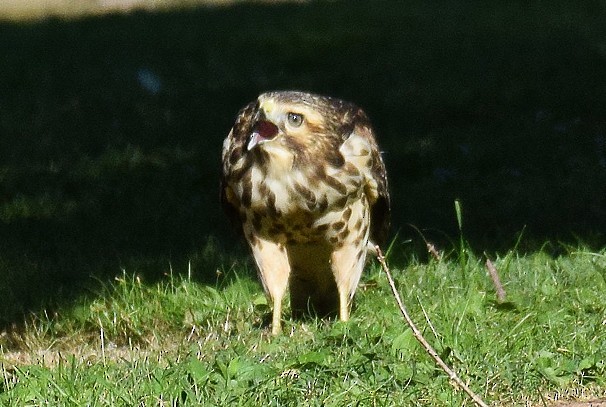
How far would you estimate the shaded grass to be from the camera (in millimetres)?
4781

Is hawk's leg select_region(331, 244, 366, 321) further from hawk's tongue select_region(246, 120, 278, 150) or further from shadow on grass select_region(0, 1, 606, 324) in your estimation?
shadow on grass select_region(0, 1, 606, 324)

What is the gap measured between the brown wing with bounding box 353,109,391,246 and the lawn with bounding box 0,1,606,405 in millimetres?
315

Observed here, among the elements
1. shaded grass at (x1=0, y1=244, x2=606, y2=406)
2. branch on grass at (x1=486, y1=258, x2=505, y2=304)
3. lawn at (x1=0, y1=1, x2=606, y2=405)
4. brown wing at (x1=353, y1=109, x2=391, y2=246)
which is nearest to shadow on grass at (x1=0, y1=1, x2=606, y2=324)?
lawn at (x1=0, y1=1, x2=606, y2=405)

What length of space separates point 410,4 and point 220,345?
457 inches

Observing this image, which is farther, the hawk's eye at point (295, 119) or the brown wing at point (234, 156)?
the brown wing at point (234, 156)

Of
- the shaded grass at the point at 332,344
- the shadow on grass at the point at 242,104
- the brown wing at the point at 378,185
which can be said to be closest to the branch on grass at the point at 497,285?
the shaded grass at the point at 332,344

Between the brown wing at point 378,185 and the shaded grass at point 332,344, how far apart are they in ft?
0.98

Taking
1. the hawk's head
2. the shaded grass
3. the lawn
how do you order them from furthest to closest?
the hawk's head < the lawn < the shaded grass

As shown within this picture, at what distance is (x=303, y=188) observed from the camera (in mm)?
5477

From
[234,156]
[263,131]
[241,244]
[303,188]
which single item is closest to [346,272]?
[303,188]

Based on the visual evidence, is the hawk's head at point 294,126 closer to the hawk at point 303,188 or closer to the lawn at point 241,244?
the hawk at point 303,188

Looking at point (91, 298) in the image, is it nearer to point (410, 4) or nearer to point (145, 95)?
point (145, 95)

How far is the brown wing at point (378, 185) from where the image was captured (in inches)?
231

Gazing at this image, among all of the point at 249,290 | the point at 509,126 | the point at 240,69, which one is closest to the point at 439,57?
the point at 240,69
